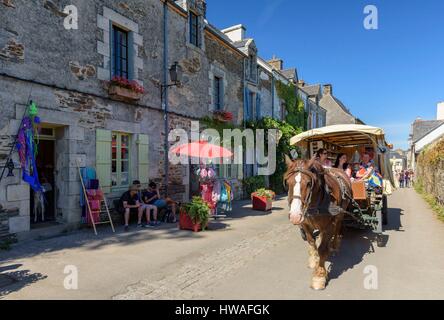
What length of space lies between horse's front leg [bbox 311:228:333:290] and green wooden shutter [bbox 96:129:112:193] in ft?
19.4

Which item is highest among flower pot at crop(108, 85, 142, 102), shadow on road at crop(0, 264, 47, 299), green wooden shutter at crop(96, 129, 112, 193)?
flower pot at crop(108, 85, 142, 102)

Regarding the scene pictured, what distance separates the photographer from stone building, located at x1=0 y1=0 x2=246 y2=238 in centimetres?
618

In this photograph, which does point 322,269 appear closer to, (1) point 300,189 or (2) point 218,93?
(1) point 300,189

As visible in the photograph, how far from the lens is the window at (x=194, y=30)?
11672 millimetres

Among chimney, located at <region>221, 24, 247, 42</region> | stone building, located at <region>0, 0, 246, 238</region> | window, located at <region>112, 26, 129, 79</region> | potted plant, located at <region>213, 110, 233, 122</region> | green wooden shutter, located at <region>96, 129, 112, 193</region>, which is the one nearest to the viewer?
stone building, located at <region>0, 0, 246, 238</region>

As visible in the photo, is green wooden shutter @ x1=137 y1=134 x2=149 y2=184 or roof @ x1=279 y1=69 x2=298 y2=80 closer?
green wooden shutter @ x1=137 y1=134 x2=149 y2=184

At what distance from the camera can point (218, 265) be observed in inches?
196

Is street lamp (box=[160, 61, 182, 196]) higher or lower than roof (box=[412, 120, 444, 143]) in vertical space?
lower

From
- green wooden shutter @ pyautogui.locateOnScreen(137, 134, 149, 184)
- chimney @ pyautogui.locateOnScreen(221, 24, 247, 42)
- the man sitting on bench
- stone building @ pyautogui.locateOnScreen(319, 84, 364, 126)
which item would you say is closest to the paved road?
the man sitting on bench

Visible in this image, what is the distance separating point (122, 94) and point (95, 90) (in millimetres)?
728

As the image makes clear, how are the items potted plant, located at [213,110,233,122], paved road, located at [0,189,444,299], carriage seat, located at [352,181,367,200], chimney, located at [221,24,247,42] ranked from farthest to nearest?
1. chimney, located at [221,24,247,42]
2. potted plant, located at [213,110,233,122]
3. carriage seat, located at [352,181,367,200]
4. paved road, located at [0,189,444,299]

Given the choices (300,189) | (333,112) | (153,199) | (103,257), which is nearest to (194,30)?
(153,199)

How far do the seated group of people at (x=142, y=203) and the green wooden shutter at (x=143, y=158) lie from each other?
0.54 meters

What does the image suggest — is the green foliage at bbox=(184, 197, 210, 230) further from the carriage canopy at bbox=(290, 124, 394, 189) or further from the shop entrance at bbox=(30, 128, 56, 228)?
the shop entrance at bbox=(30, 128, 56, 228)
